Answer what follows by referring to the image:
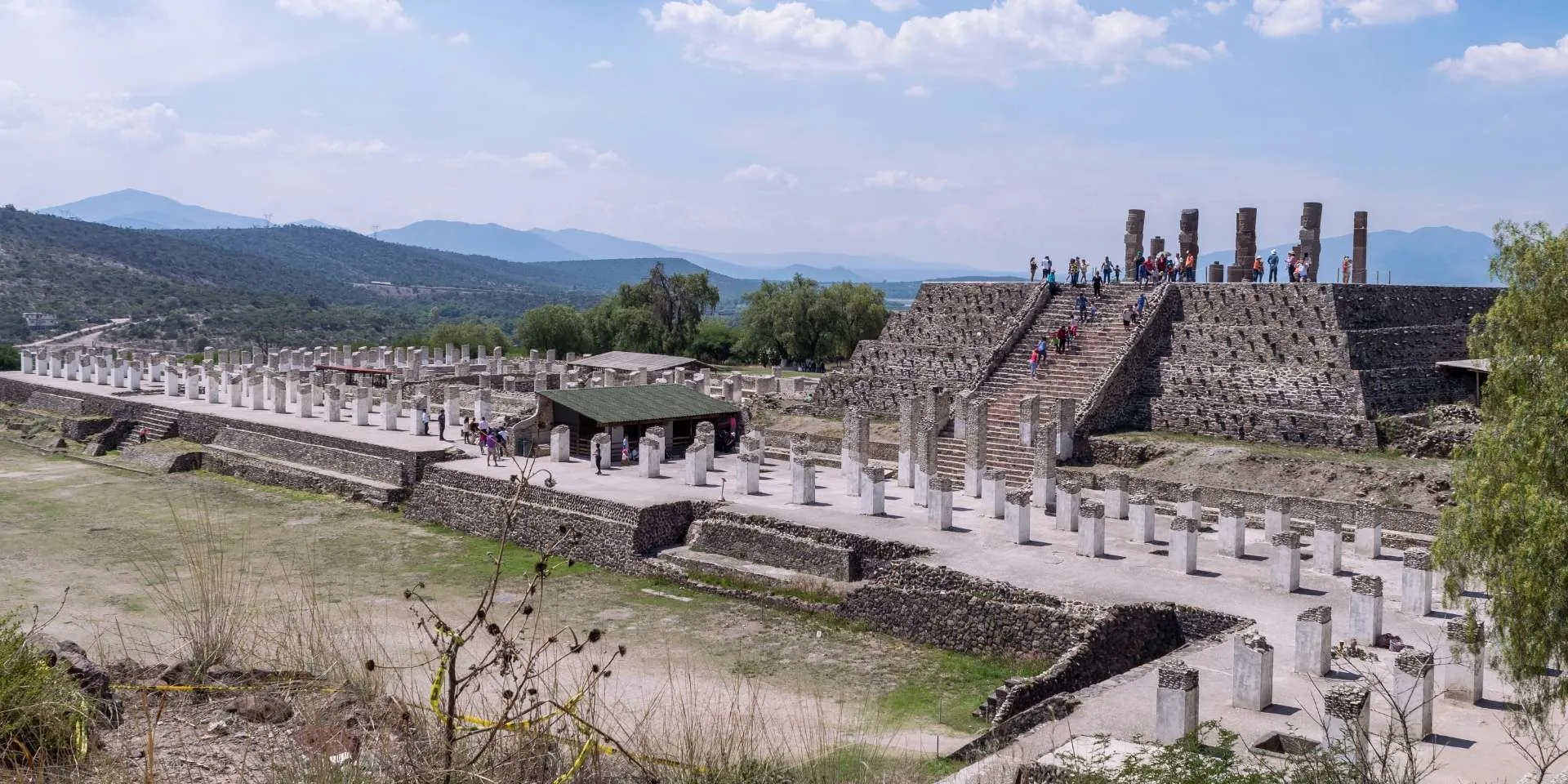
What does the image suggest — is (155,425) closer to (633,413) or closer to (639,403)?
(639,403)

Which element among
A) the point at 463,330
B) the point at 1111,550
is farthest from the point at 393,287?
the point at 1111,550

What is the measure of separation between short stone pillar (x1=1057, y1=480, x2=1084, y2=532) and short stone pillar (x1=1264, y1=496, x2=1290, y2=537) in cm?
293

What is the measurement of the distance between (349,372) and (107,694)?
35.7 m

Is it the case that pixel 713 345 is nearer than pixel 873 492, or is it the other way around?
pixel 873 492

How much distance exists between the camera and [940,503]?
21359 mm

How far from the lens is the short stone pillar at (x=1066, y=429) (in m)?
26.1

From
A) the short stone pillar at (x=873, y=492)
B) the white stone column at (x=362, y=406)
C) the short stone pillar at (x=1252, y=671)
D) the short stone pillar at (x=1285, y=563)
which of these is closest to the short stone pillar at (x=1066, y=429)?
the short stone pillar at (x=873, y=492)

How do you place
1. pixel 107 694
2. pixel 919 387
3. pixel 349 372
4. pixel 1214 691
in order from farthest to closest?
Answer: pixel 349 372, pixel 919 387, pixel 1214 691, pixel 107 694

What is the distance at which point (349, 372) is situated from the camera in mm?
43875

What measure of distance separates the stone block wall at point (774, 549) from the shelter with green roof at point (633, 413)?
19.9 feet

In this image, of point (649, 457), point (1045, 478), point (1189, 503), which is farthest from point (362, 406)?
point (1189, 503)

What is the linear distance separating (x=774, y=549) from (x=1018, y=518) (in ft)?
12.8

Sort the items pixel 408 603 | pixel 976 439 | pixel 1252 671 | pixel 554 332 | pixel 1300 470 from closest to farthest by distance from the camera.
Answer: pixel 1252 671 < pixel 408 603 < pixel 1300 470 < pixel 976 439 < pixel 554 332

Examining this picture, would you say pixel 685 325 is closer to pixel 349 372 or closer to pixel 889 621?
pixel 349 372
